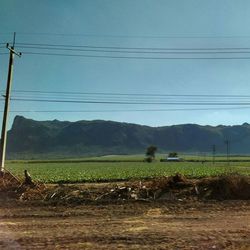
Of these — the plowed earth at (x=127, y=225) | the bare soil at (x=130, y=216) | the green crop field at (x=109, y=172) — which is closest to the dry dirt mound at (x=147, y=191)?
the bare soil at (x=130, y=216)

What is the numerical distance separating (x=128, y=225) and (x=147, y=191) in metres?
9.56

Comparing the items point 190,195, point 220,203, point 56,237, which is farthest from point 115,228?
point 190,195

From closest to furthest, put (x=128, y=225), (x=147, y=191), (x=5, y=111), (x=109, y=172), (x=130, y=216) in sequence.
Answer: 1. (x=128, y=225)
2. (x=130, y=216)
3. (x=147, y=191)
4. (x=5, y=111)
5. (x=109, y=172)

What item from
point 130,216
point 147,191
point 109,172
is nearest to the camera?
point 130,216

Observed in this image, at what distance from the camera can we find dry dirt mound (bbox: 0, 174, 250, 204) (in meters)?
25.6

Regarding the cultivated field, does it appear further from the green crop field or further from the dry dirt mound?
the green crop field

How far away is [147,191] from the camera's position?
2669cm

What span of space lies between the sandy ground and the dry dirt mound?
1482 mm

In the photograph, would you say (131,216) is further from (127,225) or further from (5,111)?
(5,111)

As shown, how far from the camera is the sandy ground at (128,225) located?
13836 millimetres

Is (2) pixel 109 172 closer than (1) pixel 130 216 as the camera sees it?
No

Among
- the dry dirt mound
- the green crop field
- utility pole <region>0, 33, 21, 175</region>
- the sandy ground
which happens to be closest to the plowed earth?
the sandy ground

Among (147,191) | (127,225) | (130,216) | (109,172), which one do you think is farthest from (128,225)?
(109,172)

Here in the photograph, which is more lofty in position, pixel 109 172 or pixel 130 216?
pixel 109 172
